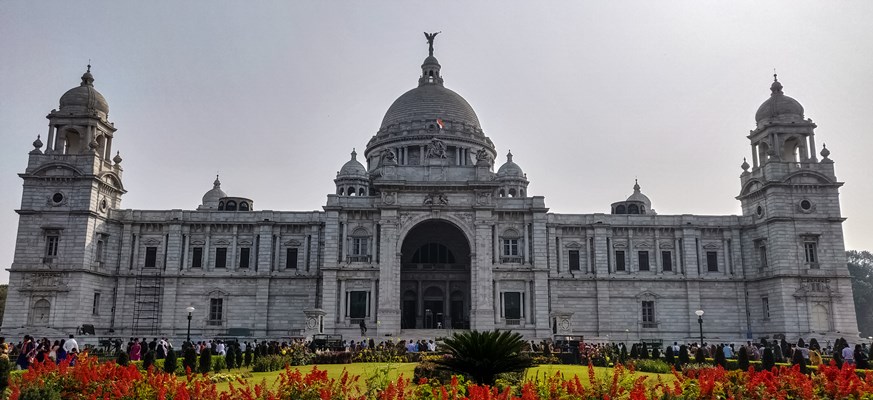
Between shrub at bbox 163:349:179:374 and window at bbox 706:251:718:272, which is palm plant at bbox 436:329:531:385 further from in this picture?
window at bbox 706:251:718:272

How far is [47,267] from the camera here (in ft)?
164

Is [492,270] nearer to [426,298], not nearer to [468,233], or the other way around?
[468,233]

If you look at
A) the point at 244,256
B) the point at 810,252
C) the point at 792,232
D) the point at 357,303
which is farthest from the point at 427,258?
the point at 810,252

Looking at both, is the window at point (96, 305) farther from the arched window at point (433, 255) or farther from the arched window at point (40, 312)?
the arched window at point (433, 255)

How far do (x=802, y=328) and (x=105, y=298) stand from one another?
1997 inches

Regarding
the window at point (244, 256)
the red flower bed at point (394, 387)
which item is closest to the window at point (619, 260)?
the window at point (244, 256)

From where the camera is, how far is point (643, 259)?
5819 cm

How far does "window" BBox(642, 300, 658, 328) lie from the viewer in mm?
56719

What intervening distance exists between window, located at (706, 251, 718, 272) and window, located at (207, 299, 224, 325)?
3870 cm

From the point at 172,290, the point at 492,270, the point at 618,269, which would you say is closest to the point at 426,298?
the point at 492,270

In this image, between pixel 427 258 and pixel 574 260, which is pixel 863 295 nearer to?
pixel 574 260

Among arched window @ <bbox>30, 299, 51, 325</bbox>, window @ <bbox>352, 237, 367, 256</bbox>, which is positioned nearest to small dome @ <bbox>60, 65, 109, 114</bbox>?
arched window @ <bbox>30, 299, 51, 325</bbox>

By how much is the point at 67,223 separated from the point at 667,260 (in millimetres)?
45685

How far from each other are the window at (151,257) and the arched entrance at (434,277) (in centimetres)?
1913
